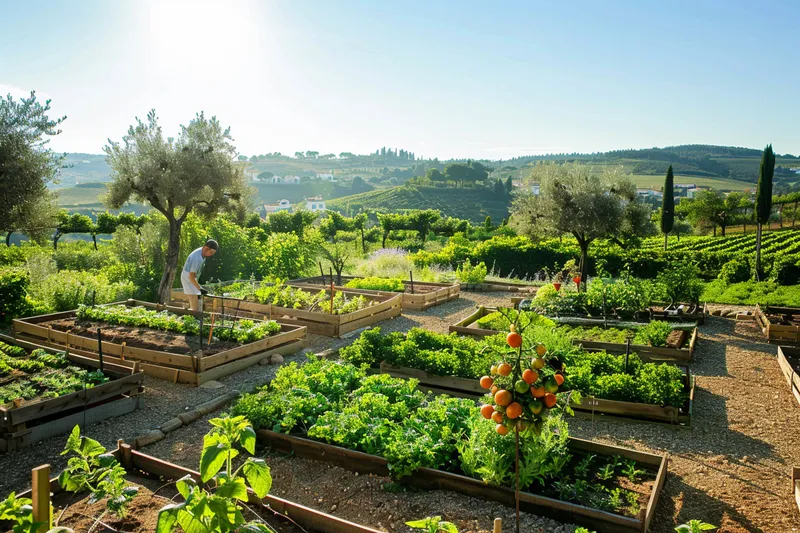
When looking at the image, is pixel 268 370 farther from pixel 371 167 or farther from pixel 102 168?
pixel 371 167

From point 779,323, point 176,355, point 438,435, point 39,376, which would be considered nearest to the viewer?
point 438,435

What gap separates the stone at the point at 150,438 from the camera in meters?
5.46

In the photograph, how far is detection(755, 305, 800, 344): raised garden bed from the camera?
9602mm

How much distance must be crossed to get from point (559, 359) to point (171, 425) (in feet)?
14.4

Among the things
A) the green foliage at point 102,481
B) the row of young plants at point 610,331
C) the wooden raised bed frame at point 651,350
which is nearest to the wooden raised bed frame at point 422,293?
the row of young plants at point 610,331

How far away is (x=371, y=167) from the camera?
180250 millimetres

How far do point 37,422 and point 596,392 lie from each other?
6.30 meters

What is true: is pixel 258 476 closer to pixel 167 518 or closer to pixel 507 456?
pixel 167 518

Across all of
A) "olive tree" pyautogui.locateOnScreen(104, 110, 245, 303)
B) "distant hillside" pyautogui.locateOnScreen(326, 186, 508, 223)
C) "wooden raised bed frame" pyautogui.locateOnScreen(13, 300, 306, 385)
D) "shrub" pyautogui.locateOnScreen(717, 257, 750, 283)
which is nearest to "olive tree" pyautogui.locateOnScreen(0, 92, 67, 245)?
"olive tree" pyautogui.locateOnScreen(104, 110, 245, 303)

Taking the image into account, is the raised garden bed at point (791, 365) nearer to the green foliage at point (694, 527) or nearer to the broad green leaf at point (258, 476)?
the green foliage at point (694, 527)

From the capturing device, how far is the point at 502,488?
13.6 feet

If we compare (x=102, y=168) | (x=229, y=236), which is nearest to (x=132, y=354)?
(x=229, y=236)

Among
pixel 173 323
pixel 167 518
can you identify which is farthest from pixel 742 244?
pixel 167 518

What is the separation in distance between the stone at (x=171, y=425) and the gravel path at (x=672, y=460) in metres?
0.07
